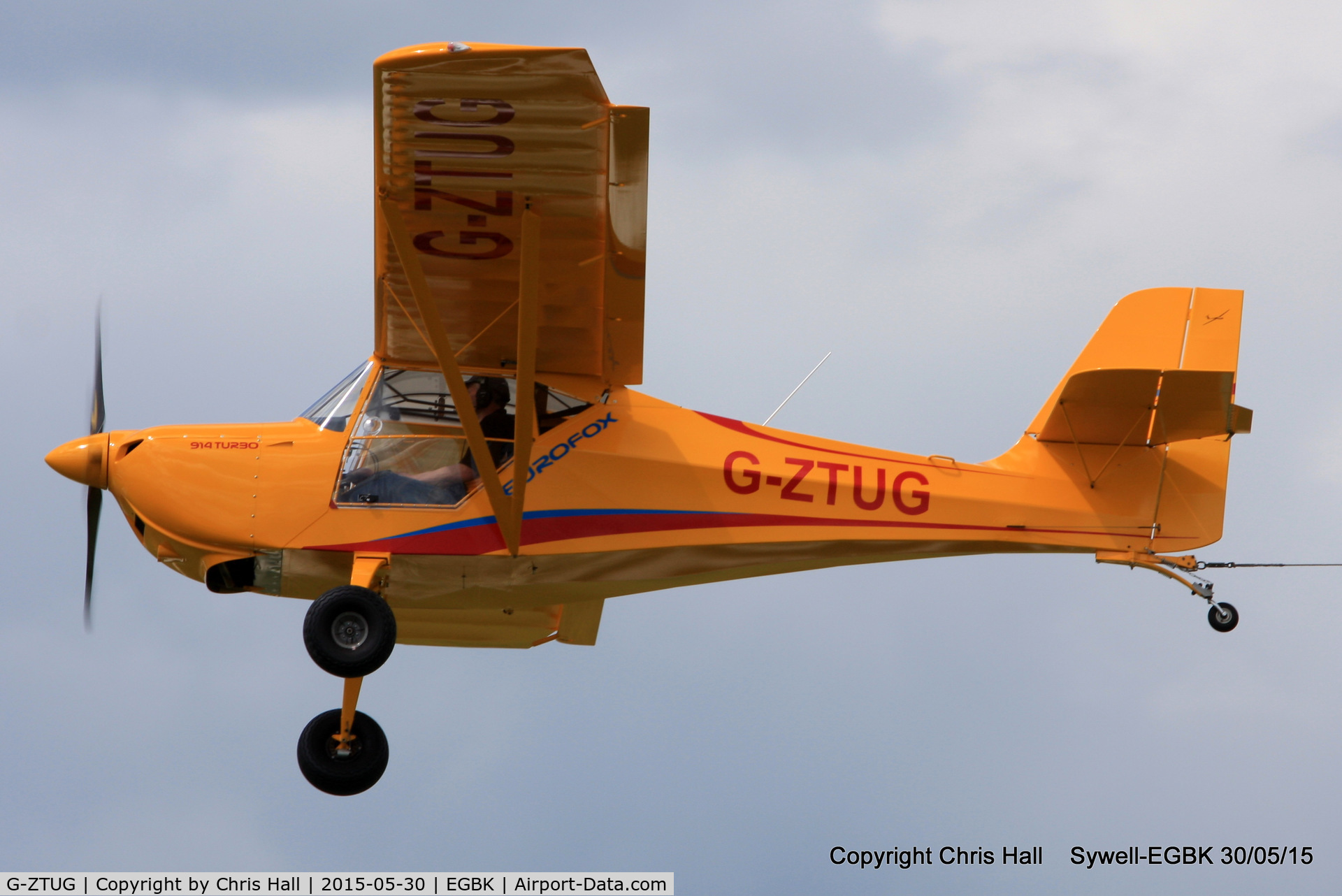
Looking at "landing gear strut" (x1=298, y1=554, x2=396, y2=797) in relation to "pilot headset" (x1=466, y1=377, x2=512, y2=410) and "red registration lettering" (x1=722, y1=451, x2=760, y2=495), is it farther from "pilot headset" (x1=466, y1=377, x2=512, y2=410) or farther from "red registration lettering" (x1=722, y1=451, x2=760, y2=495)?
"red registration lettering" (x1=722, y1=451, x2=760, y2=495)

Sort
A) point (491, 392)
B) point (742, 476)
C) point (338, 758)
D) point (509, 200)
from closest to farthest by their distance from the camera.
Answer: point (509, 200)
point (491, 392)
point (742, 476)
point (338, 758)

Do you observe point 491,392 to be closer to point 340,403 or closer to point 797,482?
point 340,403

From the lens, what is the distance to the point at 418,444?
978 centimetres

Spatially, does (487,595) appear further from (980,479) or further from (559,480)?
(980,479)

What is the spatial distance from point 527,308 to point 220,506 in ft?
8.21

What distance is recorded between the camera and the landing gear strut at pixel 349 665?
909cm

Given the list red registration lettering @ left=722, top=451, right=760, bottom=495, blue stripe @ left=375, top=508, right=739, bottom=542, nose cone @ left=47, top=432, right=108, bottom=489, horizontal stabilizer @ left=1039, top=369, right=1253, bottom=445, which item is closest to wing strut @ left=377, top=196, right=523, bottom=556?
blue stripe @ left=375, top=508, right=739, bottom=542

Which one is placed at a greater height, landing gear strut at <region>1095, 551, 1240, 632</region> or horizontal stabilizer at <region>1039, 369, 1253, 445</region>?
horizontal stabilizer at <region>1039, 369, 1253, 445</region>

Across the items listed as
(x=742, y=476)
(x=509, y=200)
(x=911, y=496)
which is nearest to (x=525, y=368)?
(x=509, y=200)

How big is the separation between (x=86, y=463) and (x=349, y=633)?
2.25 meters

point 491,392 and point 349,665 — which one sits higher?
point 491,392

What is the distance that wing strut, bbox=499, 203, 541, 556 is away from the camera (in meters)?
8.70

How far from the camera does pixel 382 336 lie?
1003cm

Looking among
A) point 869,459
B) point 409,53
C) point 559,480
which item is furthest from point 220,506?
point 869,459
